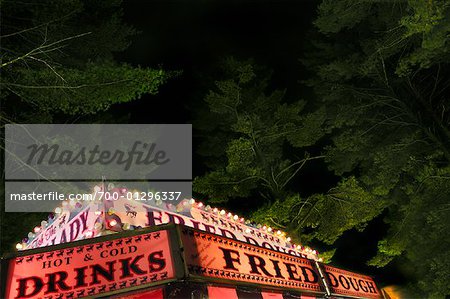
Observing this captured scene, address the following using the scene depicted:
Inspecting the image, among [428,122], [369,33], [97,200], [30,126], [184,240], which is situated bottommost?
[184,240]

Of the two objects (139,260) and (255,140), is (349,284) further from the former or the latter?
(255,140)

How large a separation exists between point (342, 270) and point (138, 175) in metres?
10.0

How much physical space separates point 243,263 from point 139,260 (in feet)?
5.17

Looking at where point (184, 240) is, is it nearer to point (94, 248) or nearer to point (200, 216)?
point (94, 248)

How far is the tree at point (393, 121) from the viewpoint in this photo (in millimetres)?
12070

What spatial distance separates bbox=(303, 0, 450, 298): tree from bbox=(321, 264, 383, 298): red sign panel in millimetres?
4082

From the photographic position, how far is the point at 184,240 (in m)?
4.88

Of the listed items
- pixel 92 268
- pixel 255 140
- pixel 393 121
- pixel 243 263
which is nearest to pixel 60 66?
pixel 92 268

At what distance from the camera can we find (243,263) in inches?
221

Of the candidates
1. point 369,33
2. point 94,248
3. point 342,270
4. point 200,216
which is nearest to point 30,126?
point 200,216
